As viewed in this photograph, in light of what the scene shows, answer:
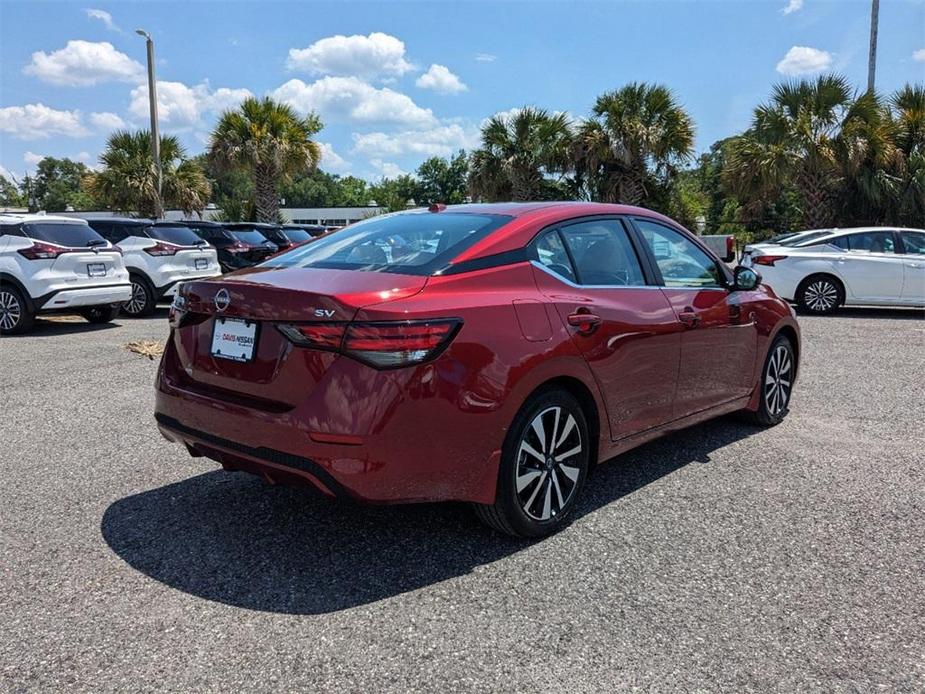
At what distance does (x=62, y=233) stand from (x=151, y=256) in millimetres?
1776

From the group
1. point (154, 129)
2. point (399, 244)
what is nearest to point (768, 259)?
point (399, 244)

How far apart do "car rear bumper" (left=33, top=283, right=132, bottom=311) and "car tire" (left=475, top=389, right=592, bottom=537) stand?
847 centimetres

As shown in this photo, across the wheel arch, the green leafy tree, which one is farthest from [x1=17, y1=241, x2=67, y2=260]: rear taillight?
the green leafy tree

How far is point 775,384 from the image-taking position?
17.6ft

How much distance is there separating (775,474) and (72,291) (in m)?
9.04

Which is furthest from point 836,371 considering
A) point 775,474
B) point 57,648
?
point 57,648

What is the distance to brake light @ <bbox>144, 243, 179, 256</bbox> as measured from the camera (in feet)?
38.6

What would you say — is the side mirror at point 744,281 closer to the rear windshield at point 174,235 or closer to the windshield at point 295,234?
the rear windshield at point 174,235

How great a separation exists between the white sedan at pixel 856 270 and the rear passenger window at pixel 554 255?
367 inches

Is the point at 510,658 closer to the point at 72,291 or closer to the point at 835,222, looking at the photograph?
the point at 72,291

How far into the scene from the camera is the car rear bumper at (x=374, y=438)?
2818 millimetres

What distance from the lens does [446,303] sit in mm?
3000

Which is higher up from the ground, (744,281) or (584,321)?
(744,281)

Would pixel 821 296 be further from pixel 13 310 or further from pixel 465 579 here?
pixel 13 310
